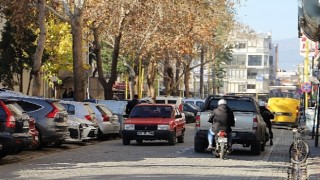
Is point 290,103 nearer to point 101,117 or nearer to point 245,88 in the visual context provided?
point 101,117

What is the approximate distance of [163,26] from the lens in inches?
2063

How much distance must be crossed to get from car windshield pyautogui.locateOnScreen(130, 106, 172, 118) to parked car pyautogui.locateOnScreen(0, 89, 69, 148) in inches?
230

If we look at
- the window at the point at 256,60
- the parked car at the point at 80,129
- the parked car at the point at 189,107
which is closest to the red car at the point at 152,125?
the parked car at the point at 80,129

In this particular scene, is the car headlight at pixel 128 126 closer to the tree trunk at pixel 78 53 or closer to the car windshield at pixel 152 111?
the car windshield at pixel 152 111

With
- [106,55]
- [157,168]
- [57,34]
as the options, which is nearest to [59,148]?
[157,168]

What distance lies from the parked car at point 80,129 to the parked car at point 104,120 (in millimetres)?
1996

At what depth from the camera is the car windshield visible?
2936 centimetres

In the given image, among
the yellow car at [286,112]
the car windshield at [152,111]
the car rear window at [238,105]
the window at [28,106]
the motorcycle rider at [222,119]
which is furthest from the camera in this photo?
the yellow car at [286,112]

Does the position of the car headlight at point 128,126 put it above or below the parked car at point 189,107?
below

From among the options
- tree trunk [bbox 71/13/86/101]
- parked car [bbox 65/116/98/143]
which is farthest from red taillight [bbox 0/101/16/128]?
tree trunk [bbox 71/13/86/101]

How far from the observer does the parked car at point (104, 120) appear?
3073cm

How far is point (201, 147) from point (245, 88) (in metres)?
144

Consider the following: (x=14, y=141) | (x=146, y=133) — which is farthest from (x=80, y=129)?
(x=14, y=141)

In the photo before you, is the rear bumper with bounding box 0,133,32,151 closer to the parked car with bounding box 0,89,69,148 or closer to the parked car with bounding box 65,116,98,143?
the parked car with bounding box 0,89,69,148
